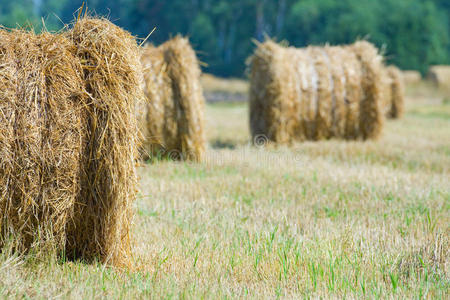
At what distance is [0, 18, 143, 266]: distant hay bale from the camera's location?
3385mm

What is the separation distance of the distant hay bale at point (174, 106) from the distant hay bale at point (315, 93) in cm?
182

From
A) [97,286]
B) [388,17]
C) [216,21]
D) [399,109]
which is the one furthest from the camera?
[216,21]

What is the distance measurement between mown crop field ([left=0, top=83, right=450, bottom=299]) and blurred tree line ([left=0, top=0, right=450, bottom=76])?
29782 mm

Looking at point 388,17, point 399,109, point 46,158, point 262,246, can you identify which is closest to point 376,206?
point 262,246

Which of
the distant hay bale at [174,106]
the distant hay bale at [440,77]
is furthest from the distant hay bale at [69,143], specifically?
the distant hay bale at [440,77]

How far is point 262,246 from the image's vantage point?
153 inches

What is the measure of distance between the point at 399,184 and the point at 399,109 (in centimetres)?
1060

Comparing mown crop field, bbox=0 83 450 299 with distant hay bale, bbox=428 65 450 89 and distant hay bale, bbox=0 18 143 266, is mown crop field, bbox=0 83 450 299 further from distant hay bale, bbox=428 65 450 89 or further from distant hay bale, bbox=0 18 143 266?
distant hay bale, bbox=428 65 450 89

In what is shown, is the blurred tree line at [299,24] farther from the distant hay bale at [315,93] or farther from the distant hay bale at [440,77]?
the distant hay bale at [315,93]

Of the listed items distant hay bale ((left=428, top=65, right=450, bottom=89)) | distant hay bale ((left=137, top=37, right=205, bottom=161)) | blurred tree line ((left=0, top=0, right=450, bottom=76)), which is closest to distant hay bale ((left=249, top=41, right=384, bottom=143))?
distant hay bale ((left=137, top=37, right=205, bottom=161))

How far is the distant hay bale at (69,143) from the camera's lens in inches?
133

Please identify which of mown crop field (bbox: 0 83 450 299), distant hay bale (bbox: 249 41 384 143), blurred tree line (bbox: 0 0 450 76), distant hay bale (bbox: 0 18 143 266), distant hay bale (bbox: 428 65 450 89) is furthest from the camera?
blurred tree line (bbox: 0 0 450 76)

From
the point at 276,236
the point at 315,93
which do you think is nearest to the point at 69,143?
the point at 276,236

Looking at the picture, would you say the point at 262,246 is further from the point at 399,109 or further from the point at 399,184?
the point at 399,109
